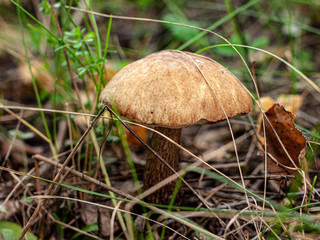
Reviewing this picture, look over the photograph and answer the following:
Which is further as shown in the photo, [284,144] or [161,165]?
[161,165]

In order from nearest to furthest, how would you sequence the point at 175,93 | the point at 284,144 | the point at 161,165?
1. the point at 175,93
2. the point at 284,144
3. the point at 161,165

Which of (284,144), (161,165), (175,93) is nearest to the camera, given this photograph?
(175,93)

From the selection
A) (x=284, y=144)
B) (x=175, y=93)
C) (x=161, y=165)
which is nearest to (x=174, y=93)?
(x=175, y=93)

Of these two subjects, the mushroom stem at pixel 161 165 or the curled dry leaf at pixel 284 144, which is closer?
the curled dry leaf at pixel 284 144

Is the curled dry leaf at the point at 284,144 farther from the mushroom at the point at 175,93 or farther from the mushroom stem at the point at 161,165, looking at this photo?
the mushroom stem at the point at 161,165

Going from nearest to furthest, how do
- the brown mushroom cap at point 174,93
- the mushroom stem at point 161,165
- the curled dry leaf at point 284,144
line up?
the brown mushroom cap at point 174,93 < the curled dry leaf at point 284,144 < the mushroom stem at point 161,165

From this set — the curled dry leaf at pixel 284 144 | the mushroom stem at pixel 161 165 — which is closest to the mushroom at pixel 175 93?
the curled dry leaf at pixel 284 144

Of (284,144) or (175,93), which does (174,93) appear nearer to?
(175,93)
